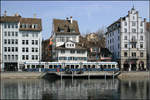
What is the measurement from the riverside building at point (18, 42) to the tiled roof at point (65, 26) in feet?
19.7

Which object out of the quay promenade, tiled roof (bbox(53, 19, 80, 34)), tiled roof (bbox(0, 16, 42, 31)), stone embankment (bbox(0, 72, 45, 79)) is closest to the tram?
stone embankment (bbox(0, 72, 45, 79))

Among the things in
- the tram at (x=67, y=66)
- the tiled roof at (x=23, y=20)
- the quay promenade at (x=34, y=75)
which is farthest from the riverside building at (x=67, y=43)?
the quay promenade at (x=34, y=75)

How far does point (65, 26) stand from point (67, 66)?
53.5 feet

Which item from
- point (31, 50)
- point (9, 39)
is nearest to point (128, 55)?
point (31, 50)

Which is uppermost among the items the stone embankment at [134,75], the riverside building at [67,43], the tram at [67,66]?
the riverside building at [67,43]

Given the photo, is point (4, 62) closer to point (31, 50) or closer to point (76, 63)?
point (31, 50)

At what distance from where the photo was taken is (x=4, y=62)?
8688 cm

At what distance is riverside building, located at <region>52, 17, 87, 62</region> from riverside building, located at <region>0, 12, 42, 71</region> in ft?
20.4

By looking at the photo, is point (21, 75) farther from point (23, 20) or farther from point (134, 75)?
point (134, 75)

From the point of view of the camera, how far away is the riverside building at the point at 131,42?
9175 cm

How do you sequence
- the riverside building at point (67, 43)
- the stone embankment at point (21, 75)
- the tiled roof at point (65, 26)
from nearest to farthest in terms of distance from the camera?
the stone embankment at point (21, 75) → the riverside building at point (67, 43) → the tiled roof at point (65, 26)

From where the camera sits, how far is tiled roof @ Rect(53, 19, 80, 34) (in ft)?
300

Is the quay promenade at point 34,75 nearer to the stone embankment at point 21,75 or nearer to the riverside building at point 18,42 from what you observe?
the stone embankment at point 21,75

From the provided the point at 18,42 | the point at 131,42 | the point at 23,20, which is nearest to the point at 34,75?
the point at 18,42
